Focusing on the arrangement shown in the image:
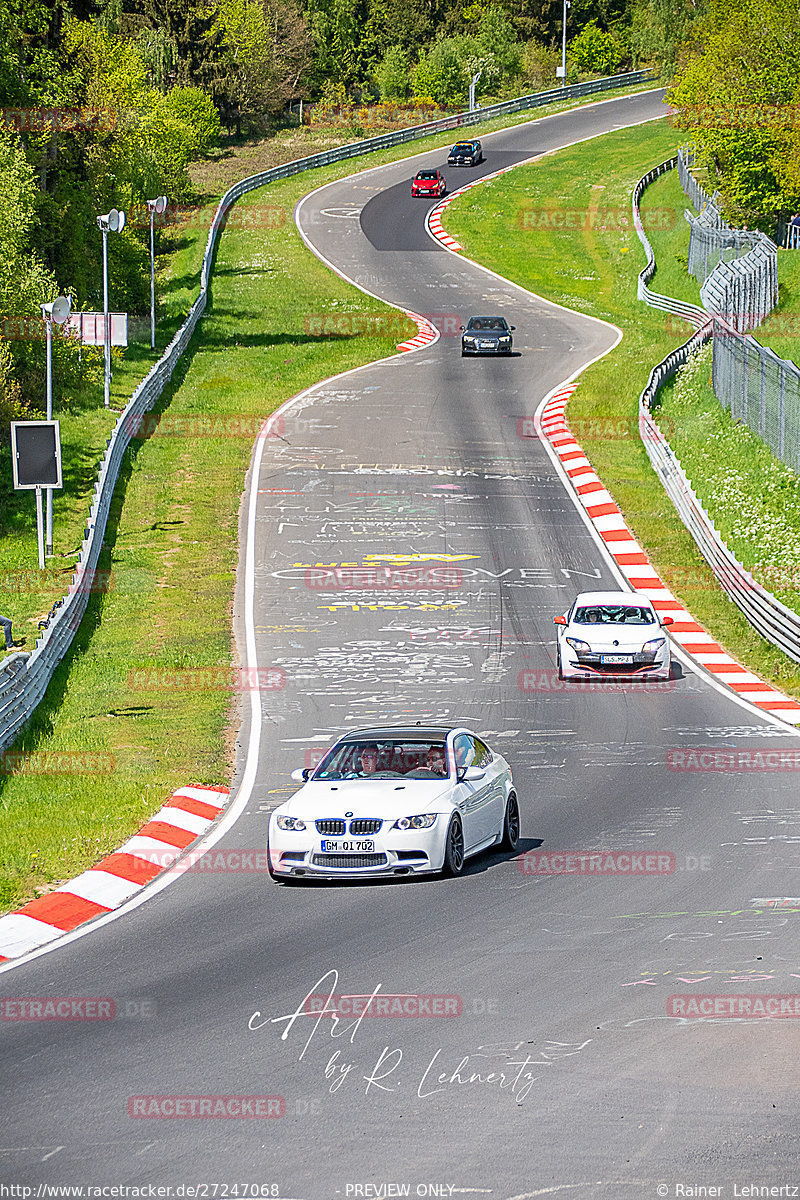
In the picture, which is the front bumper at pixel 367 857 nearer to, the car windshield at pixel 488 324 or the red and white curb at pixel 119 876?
the red and white curb at pixel 119 876

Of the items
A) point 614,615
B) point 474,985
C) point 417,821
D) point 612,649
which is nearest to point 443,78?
point 614,615

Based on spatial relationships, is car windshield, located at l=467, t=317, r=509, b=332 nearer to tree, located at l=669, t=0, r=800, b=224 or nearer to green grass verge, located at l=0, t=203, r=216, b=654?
green grass verge, located at l=0, t=203, r=216, b=654

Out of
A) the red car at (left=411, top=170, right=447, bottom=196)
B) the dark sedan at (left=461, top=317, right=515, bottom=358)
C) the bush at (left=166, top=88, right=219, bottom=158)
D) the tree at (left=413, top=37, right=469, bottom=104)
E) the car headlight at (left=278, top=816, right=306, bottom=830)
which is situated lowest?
the dark sedan at (left=461, top=317, right=515, bottom=358)

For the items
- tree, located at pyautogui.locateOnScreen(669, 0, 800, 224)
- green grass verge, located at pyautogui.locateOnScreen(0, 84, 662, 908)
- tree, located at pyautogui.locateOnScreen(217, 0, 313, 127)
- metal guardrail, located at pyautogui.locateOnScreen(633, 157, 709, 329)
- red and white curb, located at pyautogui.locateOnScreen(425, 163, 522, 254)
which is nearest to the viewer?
green grass verge, located at pyautogui.locateOnScreen(0, 84, 662, 908)

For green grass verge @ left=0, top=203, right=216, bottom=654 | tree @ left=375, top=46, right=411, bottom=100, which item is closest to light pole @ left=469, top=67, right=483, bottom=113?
tree @ left=375, top=46, right=411, bottom=100

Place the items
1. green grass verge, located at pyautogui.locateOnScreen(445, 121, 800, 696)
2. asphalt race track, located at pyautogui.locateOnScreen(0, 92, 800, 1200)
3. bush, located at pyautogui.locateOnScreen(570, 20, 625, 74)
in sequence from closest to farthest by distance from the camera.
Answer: asphalt race track, located at pyautogui.locateOnScreen(0, 92, 800, 1200), green grass verge, located at pyautogui.locateOnScreen(445, 121, 800, 696), bush, located at pyautogui.locateOnScreen(570, 20, 625, 74)

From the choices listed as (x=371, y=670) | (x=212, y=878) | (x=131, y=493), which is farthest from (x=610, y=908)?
(x=131, y=493)

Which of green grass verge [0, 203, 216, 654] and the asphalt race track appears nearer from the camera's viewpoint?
the asphalt race track

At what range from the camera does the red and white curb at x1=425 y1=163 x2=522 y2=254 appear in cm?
7775

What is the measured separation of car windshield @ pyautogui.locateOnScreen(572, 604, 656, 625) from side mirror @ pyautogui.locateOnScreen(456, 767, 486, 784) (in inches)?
436

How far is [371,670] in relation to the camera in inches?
1002

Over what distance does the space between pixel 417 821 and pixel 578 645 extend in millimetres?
11549

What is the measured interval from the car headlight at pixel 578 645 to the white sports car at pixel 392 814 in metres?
9.80

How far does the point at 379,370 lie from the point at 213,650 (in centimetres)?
2793
